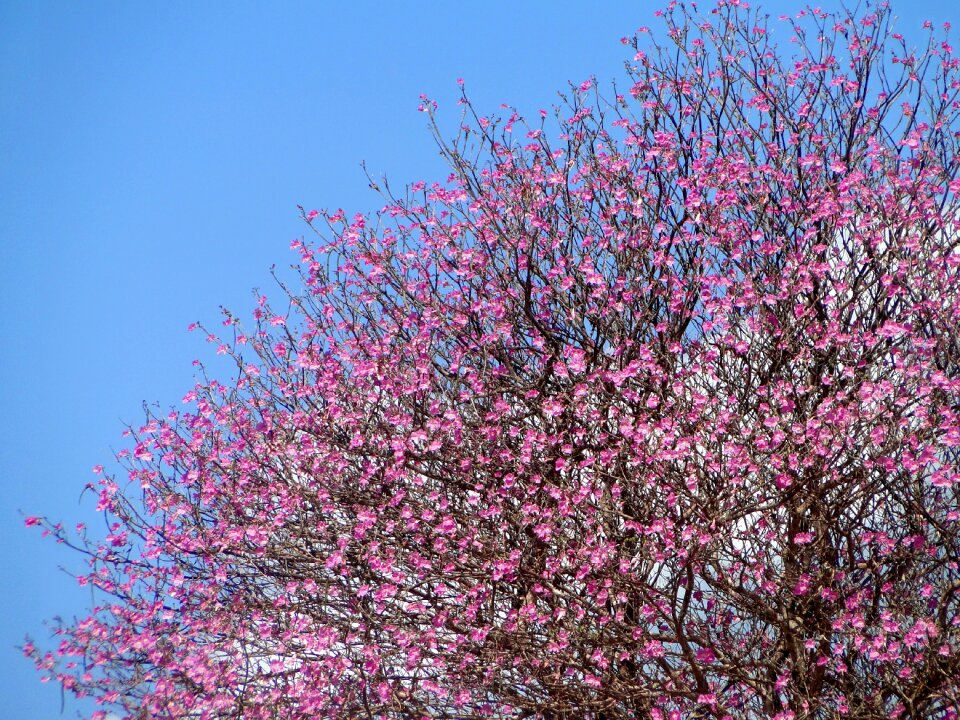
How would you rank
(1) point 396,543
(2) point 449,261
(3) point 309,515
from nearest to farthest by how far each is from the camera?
(1) point 396,543 < (3) point 309,515 < (2) point 449,261

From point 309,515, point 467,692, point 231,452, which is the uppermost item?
point 231,452

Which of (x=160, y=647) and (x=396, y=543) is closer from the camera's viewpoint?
(x=396, y=543)

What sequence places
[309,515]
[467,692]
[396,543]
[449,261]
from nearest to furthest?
[467,692], [396,543], [309,515], [449,261]

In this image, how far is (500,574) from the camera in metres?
8.92

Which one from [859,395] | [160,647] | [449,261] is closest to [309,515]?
[160,647]

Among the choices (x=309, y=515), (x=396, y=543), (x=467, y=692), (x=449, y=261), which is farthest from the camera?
(x=449, y=261)

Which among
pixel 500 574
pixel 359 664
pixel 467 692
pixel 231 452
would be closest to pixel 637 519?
pixel 500 574

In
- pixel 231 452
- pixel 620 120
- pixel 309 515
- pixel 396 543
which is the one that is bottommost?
Answer: pixel 396 543

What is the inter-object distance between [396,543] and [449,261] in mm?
3190

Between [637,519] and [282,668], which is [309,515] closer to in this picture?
[282,668]

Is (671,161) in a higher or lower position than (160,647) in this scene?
higher

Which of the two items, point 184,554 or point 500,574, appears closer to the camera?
point 500,574

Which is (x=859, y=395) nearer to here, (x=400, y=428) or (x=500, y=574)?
(x=500, y=574)

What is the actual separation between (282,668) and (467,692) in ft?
6.92
